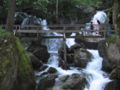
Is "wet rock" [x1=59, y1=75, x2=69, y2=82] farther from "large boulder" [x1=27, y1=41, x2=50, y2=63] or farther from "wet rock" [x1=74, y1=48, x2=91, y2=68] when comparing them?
"large boulder" [x1=27, y1=41, x2=50, y2=63]

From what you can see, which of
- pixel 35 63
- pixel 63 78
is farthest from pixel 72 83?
pixel 35 63

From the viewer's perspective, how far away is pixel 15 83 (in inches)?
369

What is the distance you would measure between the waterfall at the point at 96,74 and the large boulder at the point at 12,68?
2915 mm

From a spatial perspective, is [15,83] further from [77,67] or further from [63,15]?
[63,15]

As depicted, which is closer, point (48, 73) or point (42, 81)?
point (42, 81)

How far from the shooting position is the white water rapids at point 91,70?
459 inches

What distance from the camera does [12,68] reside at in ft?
28.7

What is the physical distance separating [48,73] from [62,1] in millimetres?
12389

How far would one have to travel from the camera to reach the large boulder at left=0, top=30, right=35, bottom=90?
8398 millimetres

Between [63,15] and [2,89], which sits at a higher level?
[63,15]

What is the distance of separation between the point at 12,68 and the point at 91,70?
6.72m

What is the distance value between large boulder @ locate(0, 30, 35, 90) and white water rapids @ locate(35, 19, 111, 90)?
111 inches

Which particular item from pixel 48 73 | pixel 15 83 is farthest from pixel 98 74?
pixel 15 83

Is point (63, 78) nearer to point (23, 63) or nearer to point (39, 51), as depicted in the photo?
point (23, 63)
